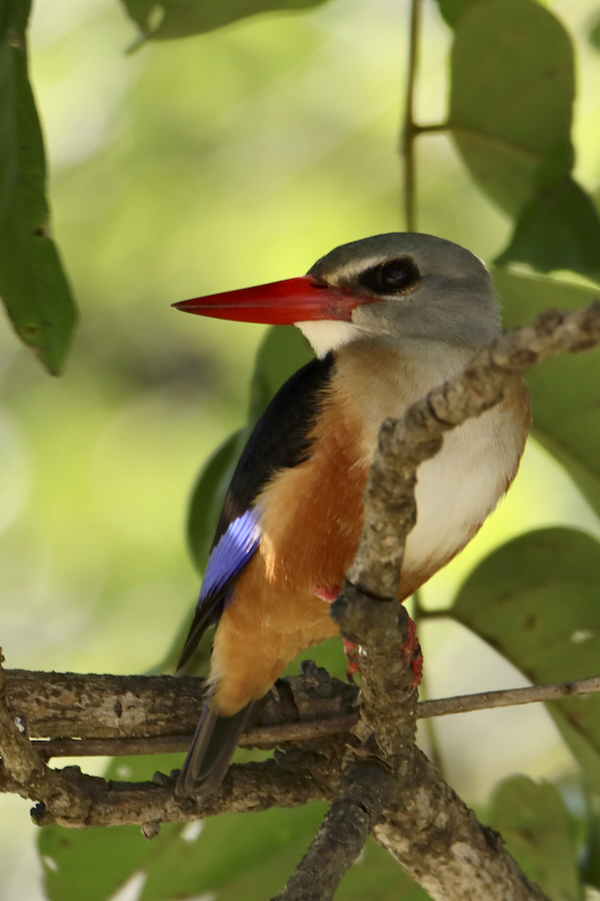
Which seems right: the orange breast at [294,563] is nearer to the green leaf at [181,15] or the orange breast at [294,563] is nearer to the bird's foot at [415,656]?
the bird's foot at [415,656]

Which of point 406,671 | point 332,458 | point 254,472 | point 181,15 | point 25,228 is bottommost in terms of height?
point 406,671

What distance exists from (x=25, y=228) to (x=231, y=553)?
0.89 meters

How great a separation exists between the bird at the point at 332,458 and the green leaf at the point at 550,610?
0.28 m

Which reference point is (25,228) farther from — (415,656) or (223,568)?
(415,656)

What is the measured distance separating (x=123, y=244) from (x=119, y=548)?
1.46 meters

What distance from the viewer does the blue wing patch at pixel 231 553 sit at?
2268mm

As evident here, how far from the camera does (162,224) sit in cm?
462

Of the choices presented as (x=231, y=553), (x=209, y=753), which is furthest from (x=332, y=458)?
(x=209, y=753)

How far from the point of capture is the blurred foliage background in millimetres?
4203

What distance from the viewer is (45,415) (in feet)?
15.4

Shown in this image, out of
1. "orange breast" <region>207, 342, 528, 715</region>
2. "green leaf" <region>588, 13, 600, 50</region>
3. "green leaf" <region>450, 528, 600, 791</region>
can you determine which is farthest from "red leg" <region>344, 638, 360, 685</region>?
"green leaf" <region>588, 13, 600, 50</region>

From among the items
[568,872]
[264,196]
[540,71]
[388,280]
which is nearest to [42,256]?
[388,280]

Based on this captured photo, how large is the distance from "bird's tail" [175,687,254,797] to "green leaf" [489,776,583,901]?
2.45ft

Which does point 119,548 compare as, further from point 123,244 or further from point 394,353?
point 394,353
